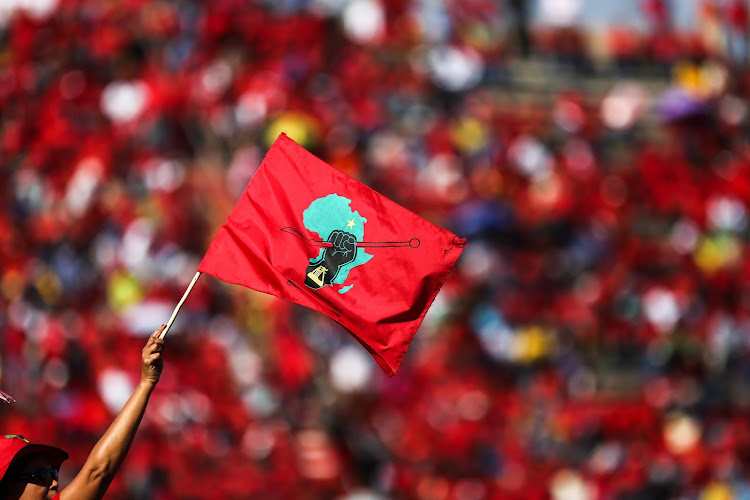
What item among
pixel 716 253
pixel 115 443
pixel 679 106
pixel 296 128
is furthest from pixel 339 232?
pixel 679 106

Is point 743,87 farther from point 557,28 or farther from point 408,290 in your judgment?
point 408,290

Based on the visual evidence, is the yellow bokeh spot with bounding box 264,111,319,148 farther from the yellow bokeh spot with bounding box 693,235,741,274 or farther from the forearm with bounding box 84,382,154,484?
the forearm with bounding box 84,382,154,484

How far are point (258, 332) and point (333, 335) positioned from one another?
972mm

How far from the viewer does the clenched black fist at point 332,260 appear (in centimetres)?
429

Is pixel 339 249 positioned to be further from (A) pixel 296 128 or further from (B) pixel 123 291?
(A) pixel 296 128

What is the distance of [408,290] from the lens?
4.35 m

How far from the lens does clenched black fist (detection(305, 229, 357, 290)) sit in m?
4.29

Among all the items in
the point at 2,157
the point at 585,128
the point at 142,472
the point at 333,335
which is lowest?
the point at 142,472

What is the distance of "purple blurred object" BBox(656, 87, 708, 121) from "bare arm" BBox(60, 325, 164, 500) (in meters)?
11.3

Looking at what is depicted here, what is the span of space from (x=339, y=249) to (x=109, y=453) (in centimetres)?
151

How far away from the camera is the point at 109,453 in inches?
122

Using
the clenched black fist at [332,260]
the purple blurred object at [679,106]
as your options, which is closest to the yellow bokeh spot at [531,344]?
the purple blurred object at [679,106]

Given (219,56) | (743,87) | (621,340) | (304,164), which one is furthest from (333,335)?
(743,87)

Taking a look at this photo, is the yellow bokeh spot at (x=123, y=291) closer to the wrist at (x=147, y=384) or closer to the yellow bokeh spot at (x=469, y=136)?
the yellow bokeh spot at (x=469, y=136)
